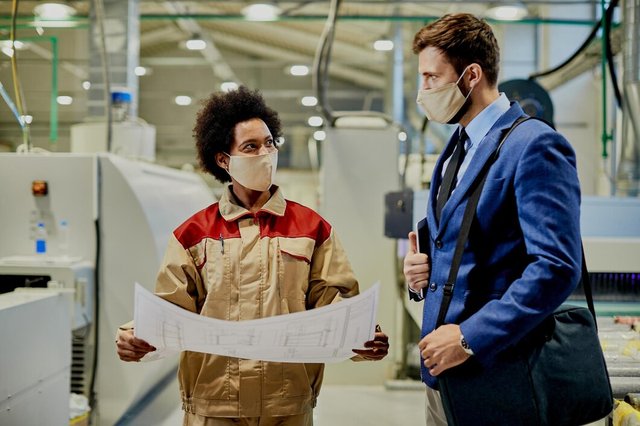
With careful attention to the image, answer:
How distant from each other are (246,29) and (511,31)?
5185mm

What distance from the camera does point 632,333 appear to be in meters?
1.89

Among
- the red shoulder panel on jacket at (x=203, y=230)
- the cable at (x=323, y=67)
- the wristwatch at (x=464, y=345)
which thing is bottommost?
the wristwatch at (x=464, y=345)

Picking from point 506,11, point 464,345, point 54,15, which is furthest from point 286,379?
point 506,11

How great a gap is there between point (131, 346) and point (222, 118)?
55 cm

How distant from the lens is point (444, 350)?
101 centimetres

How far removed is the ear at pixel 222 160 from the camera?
1.48 metres

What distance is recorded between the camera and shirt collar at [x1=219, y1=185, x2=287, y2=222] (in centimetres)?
134

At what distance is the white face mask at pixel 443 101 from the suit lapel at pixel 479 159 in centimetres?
9

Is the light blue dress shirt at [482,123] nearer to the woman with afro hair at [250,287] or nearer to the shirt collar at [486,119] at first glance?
the shirt collar at [486,119]

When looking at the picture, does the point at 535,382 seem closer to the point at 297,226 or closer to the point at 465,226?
the point at 465,226

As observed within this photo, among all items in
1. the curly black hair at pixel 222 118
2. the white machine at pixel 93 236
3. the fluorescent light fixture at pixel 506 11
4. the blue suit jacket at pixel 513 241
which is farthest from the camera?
the fluorescent light fixture at pixel 506 11

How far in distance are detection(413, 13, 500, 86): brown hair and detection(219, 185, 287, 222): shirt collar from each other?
448 mm

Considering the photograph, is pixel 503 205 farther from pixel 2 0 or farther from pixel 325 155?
pixel 2 0

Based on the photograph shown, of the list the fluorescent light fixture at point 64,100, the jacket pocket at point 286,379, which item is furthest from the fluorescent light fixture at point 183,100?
the jacket pocket at point 286,379
